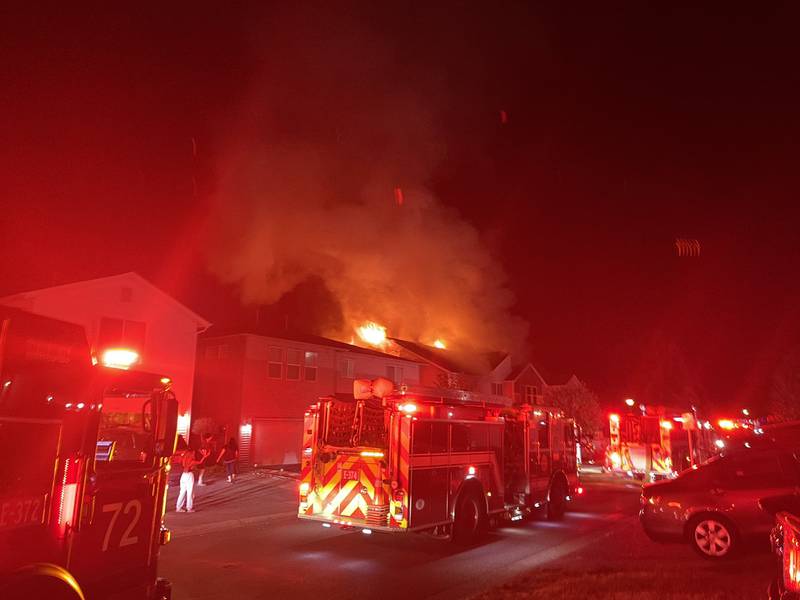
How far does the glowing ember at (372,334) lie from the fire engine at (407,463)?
23.1 metres

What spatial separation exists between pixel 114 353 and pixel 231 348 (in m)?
19.7

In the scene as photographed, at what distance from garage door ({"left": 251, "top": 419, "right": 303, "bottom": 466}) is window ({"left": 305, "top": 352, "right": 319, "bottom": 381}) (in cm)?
183

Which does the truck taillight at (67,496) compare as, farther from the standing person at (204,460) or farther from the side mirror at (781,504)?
the standing person at (204,460)

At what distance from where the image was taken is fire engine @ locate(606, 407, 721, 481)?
18047mm

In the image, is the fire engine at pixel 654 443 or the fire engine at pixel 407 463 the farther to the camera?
the fire engine at pixel 654 443

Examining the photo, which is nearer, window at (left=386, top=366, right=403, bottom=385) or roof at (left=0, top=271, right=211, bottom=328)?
roof at (left=0, top=271, right=211, bottom=328)

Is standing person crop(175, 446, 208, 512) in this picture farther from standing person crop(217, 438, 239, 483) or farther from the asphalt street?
standing person crop(217, 438, 239, 483)

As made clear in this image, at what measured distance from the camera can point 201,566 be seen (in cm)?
756

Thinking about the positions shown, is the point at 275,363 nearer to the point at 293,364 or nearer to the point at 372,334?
the point at 293,364

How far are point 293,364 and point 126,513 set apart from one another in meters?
20.2

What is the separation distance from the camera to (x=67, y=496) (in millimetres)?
3645

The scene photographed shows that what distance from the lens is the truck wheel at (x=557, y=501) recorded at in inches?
462

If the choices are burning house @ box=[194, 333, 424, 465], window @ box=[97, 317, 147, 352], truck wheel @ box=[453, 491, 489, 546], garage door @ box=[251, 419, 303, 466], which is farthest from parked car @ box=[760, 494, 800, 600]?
garage door @ box=[251, 419, 303, 466]

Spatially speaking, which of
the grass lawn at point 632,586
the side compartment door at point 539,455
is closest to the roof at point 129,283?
the side compartment door at point 539,455
